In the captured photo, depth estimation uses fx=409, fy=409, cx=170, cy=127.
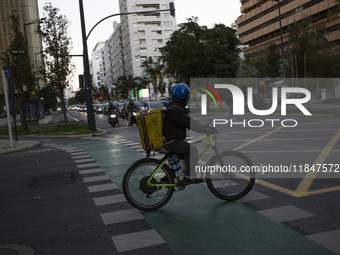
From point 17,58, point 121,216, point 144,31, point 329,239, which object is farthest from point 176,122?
point 144,31

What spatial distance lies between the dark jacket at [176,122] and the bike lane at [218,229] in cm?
102

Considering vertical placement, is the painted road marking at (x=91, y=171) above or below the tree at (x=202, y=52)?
below

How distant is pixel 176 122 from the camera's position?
5520mm

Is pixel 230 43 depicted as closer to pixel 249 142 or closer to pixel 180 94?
pixel 249 142

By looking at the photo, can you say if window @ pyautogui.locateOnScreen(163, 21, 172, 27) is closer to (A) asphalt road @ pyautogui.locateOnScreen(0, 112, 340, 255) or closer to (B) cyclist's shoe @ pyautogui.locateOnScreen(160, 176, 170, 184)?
(A) asphalt road @ pyautogui.locateOnScreen(0, 112, 340, 255)

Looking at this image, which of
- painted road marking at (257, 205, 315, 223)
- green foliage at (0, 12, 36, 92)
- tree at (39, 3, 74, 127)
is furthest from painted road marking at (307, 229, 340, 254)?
green foliage at (0, 12, 36, 92)

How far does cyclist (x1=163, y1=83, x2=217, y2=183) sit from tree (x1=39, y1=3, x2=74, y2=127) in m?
20.0

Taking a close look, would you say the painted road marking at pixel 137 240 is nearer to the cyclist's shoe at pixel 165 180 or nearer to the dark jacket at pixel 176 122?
the cyclist's shoe at pixel 165 180

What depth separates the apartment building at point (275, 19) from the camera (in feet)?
212

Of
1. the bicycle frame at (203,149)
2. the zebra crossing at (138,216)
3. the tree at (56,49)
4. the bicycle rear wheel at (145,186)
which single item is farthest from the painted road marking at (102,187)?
the tree at (56,49)

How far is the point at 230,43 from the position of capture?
43.1 m

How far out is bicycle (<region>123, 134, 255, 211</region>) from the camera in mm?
5527

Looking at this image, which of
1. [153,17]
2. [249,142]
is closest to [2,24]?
[153,17]

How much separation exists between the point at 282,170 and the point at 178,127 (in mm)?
3201
